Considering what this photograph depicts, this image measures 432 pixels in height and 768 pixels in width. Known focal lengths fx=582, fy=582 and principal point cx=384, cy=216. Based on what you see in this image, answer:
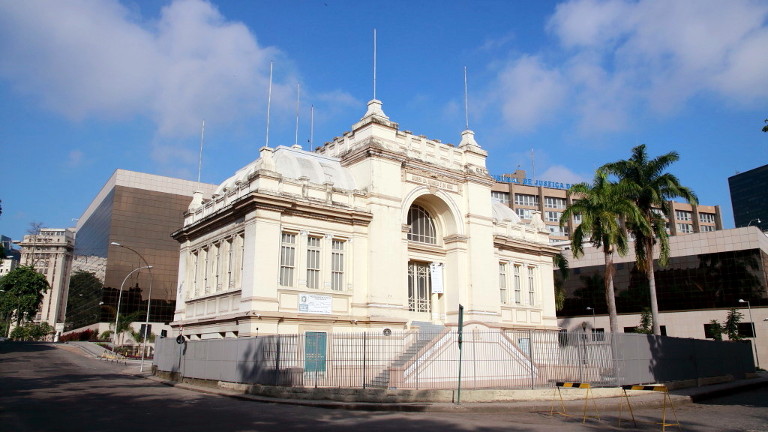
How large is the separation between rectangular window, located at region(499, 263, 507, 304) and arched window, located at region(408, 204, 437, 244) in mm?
6569

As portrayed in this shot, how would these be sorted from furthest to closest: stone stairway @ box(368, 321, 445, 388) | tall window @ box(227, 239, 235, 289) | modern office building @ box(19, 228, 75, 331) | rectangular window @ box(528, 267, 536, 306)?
modern office building @ box(19, 228, 75, 331) < rectangular window @ box(528, 267, 536, 306) < tall window @ box(227, 239, 235, 289) < stone stairway @ box(368, 321, 445, 388)

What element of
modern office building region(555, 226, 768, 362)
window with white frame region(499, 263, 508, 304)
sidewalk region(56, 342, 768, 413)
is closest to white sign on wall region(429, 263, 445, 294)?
window with white frame region(499, 263, 508, 304)

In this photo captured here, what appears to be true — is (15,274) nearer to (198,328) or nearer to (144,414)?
(198,328)

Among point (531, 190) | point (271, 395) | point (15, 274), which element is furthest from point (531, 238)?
point (15, 274)

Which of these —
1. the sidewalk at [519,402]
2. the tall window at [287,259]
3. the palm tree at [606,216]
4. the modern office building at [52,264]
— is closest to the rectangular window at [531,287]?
the palm tree at [606,216]

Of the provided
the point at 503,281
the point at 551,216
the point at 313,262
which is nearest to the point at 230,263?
the point at 313,262

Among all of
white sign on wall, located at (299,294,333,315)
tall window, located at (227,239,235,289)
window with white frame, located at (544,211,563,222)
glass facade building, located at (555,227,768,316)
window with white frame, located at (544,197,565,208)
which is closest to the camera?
white sign on wall, located at (299,294,333,315)

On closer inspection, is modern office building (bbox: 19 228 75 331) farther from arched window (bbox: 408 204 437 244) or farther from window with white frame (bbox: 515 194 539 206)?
arched window (bbox: 408 204 437 244)

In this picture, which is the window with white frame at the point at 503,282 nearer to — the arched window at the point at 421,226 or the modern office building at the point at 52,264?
the arched window at the point at 421,226

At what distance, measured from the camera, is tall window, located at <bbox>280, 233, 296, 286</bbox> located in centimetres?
2767

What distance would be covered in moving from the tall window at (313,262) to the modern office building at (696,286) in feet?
134

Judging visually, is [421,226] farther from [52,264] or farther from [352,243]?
[52,264]

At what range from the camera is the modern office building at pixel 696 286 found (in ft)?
170

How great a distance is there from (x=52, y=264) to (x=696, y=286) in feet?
430
